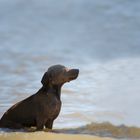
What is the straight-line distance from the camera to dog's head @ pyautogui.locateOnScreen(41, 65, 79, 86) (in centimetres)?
907

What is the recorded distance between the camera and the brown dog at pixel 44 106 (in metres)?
8.81

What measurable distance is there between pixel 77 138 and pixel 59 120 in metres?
4.09

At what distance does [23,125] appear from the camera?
356 inches

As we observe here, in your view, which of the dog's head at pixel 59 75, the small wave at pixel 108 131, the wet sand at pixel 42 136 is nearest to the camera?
the wet sand at pixel 42 136

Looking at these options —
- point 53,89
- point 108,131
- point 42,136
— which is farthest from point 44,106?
point 42,136

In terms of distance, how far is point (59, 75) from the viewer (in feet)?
30.0

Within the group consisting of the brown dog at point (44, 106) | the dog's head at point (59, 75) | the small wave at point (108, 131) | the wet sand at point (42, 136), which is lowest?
the wet sand at point (42, 136)

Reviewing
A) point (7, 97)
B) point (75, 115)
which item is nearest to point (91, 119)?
point (75, 115)

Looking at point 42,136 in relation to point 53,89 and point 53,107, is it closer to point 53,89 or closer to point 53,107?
point 53,107

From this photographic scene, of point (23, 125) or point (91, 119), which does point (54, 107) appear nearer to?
point (23, 125)

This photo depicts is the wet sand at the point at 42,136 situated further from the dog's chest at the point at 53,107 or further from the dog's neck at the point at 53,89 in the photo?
the dog's neck at the point at 53,89

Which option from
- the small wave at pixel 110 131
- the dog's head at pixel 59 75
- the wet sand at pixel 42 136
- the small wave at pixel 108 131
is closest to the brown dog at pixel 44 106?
the dog's head at pixel 59 75

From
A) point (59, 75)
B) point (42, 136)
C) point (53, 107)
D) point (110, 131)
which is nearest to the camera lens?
point (42, 136)

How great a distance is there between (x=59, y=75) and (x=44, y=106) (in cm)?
63
